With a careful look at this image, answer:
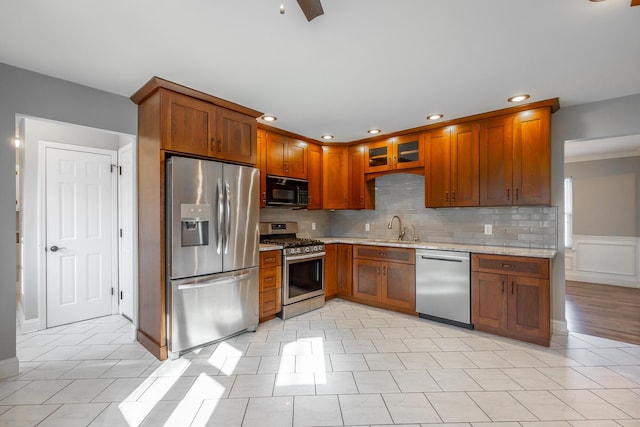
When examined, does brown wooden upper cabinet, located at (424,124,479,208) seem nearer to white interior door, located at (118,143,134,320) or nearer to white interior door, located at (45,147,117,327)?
white interior door, located at (118,143,134,320)

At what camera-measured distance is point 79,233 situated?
3568mm

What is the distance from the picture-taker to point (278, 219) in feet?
14.4

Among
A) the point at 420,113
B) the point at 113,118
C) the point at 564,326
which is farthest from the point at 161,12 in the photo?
the point at 564,326

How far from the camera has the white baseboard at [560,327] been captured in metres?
3.20

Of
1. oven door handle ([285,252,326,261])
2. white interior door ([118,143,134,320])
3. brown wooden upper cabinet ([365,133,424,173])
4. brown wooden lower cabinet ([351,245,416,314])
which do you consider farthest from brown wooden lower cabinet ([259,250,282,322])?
brown wooden upper cabinet ([365,133,424,173])

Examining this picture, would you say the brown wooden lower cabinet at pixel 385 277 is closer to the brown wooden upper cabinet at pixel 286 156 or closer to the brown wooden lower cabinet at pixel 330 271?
the brown wooden lower cabinet at pixel 330 271

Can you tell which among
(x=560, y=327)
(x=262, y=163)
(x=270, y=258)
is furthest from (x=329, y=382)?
(x=560, y=327)

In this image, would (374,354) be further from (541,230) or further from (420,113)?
(420,113)

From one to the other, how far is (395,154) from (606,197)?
4509 mm

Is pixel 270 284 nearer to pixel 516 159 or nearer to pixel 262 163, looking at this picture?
pixel 262 163

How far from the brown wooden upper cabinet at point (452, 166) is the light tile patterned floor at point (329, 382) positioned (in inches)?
61.3

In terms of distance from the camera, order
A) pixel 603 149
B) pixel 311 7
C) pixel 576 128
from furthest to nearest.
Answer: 1. pixel 603 149
2. pixel 576 128
3. pixel 311 7

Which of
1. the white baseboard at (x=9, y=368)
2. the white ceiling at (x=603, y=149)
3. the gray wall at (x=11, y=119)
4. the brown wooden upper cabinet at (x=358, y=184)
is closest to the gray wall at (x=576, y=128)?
the white ceiling at (x=603, y=149)

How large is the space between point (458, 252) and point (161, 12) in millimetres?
3354
